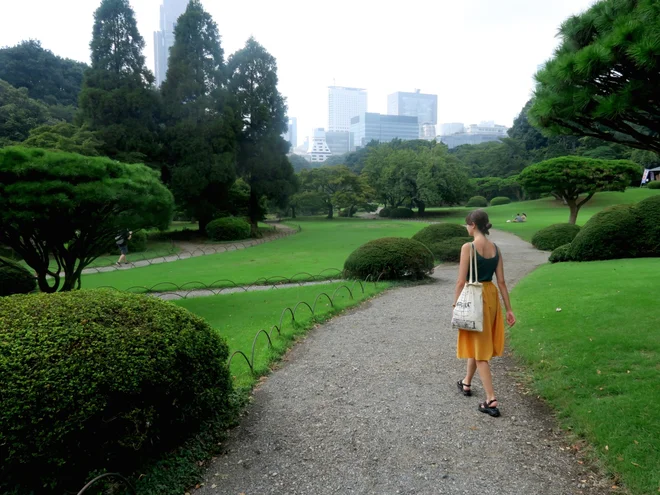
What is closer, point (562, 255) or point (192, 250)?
point (562, 255)

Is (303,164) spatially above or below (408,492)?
above

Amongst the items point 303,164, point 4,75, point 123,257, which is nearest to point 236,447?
point 123,257

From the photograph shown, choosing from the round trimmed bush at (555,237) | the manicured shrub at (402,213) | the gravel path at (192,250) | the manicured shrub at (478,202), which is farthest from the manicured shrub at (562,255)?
the manicured shrub at (478,202)

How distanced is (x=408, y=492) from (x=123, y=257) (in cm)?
1947

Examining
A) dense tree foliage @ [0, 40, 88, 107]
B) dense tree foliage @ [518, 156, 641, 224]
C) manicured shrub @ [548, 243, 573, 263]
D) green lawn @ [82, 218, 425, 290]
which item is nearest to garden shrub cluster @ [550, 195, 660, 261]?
manicured shrub @ [548, 243, 573, 263]

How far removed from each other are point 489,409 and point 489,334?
0.71 meters

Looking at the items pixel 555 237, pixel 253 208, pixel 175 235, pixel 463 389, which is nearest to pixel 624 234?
pixel 555 237

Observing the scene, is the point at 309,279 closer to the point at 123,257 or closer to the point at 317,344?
the point at 317,344

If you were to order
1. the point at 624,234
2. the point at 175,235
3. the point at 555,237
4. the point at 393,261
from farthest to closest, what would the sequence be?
the point at 175,235 < the point at 555,237 < the point at 624,234 < the point at 393,261

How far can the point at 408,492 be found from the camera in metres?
3.08

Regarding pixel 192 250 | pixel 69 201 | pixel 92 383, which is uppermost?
pixel 69 201

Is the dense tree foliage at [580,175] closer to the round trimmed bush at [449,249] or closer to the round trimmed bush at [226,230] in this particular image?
the round trimmed bush at [449,249]

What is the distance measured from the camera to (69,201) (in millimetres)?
8031

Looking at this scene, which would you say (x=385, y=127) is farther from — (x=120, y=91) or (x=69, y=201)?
(x=69, y=201)
